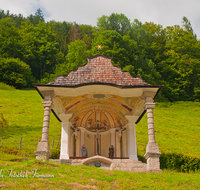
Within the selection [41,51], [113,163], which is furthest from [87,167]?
[41,51]

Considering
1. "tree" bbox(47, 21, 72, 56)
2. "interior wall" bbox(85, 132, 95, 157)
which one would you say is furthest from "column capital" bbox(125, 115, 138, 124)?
"tree" bbox(47, 21, 72, 56)

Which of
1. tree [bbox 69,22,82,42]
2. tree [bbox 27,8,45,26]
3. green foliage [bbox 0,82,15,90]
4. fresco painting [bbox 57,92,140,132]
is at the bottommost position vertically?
fresco painting [bbox 57,92,140,132]

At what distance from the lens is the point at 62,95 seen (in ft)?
53.5

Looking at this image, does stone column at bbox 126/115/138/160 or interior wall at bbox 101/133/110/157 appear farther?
interior wall at bbox 101/133/110/157

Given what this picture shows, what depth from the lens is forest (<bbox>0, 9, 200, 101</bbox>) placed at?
2048 inches

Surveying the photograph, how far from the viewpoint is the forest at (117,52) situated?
171 feet

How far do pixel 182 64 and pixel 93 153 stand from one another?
38.6 metres

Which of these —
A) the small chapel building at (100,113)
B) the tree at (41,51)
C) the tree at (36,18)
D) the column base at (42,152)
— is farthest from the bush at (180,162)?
the tree at (36,18)

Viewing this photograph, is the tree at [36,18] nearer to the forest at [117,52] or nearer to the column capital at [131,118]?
the forest at [117,52]

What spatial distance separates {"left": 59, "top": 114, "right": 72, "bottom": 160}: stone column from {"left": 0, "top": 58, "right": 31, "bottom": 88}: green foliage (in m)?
39.5

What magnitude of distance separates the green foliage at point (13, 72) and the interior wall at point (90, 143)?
125ft

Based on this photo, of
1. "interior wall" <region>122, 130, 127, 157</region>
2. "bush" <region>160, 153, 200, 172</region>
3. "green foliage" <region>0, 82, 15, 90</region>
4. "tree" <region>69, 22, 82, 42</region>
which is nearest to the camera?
"bush" <region>160, 153, 200, 172</region>

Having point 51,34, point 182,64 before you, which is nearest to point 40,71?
point 51,34

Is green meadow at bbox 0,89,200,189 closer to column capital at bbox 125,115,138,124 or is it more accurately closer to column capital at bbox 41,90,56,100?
column capital at bbox 125,115,138,124
